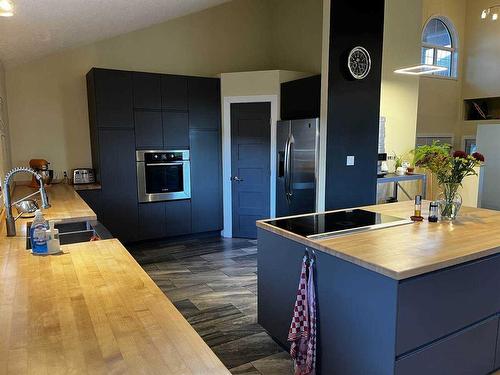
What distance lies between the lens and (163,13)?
4.04 meters

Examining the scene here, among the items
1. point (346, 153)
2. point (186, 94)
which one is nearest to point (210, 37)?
point (186, 94)

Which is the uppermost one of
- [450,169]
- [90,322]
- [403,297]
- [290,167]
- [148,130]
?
[148,130]

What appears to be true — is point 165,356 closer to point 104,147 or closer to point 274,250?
point 274,250

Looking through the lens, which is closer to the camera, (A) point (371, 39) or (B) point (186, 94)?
(A) point (371, 39)

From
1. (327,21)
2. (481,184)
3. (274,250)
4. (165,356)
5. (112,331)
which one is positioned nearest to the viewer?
(165,356)

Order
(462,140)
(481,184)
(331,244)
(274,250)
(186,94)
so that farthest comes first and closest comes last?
(462,140), (481,184), (186,94), (274,250), (331,244)

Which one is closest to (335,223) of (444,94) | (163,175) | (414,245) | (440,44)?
(414,245)

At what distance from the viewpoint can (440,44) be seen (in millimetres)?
8078

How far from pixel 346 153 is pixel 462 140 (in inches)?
Answer: 222

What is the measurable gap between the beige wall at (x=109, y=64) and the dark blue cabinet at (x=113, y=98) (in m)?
0.56

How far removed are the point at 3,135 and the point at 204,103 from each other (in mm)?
2414

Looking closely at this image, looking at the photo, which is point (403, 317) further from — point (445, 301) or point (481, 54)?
point (481, 54)

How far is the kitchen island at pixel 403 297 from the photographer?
169cm

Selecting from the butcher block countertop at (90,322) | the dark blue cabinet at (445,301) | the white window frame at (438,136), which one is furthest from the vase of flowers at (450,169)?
the white window frame at (438,136)
